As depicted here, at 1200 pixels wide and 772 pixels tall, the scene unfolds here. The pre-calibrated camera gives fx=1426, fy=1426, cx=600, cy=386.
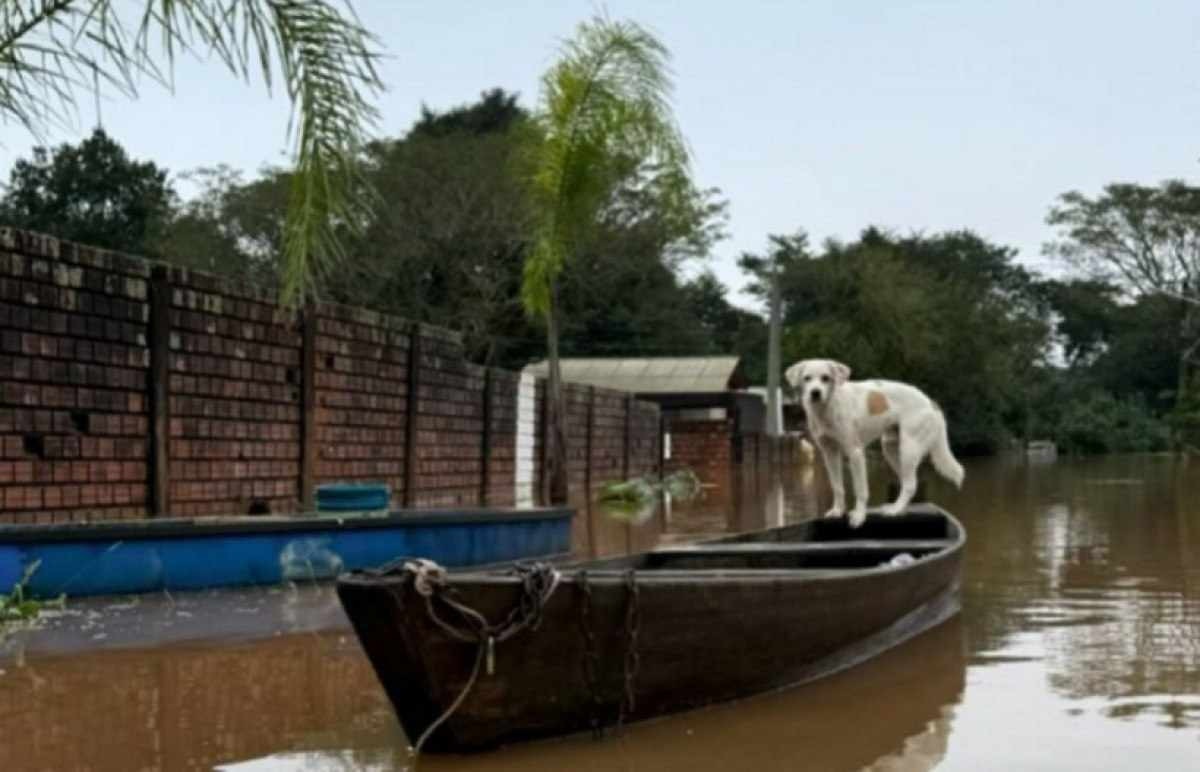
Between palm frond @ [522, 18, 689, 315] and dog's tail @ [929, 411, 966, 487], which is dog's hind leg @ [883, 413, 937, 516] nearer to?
dog's tail @ [929, 411, 966, 487]

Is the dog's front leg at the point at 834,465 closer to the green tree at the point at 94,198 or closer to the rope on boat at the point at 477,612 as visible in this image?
the rope on boat at the point at 477,612

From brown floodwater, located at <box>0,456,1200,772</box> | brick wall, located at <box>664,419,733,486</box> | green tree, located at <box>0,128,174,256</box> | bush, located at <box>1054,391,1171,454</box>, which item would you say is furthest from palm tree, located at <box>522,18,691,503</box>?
bush, located at <box>1054,391,1171,454</box>

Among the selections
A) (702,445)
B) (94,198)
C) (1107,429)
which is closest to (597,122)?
(702,445)

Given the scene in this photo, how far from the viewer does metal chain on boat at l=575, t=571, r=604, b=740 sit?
5.11 metres

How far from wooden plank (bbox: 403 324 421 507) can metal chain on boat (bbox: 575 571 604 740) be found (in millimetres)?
10443

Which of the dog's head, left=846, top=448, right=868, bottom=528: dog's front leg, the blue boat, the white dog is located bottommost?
the blue boat

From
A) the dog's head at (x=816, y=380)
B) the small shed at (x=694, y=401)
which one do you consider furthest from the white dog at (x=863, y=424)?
the small shed at (x=694, y=401)

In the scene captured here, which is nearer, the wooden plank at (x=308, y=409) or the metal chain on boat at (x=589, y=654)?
the metal chain on boat at (x=589, y=654)

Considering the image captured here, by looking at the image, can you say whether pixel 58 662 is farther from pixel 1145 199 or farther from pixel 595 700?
pixel 1145 199

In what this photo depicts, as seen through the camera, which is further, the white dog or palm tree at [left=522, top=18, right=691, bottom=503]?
palm tree at [left=522, top=18, right=691, bottom=503]

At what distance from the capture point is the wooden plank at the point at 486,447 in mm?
18109

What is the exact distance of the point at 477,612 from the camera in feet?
15.9

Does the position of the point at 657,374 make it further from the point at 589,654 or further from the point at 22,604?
the point at 589,654

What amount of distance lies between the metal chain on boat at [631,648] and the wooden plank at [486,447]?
497 inches
